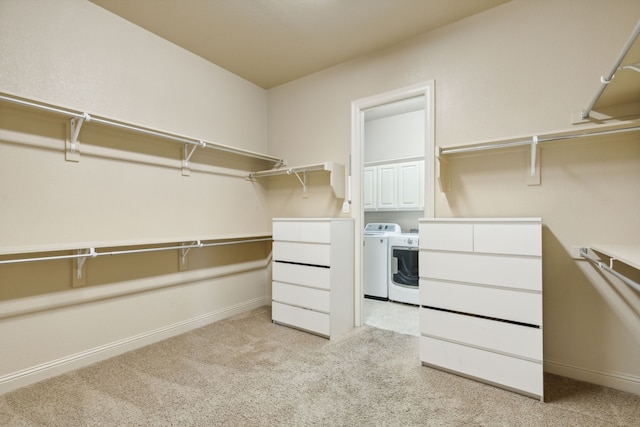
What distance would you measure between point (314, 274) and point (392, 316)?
1133 mm

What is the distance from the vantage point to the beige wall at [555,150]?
1.87m

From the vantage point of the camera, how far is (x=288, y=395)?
5.85 ft

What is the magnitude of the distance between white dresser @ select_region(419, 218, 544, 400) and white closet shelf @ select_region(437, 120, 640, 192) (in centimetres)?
49

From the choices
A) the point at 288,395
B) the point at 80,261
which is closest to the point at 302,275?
the point at 288,395

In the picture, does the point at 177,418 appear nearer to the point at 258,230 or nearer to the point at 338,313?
the point at 338,313

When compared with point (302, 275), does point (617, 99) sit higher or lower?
higher

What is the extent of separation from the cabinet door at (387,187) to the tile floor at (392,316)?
50.8 inches

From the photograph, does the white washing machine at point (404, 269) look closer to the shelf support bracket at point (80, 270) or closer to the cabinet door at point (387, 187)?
the cabinet door at point (387, 187)

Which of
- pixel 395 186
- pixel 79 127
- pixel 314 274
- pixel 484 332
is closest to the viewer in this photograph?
pixel 484 332

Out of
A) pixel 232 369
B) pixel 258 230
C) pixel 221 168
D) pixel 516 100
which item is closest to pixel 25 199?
pixel 221 168

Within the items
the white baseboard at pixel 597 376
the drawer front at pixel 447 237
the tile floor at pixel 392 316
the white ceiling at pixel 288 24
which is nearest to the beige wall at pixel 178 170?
the white baseboard at pixel 597 376

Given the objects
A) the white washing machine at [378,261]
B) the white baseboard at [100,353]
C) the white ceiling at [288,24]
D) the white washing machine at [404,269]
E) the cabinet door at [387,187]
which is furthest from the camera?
the cabinet door at [387,187]

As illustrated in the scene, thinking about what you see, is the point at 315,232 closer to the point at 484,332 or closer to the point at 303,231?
the point at 303,231

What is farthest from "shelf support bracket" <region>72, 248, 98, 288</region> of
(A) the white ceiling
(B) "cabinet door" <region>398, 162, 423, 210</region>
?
(B) "cabinet door" <region>398, 162, 423, 210</region>
